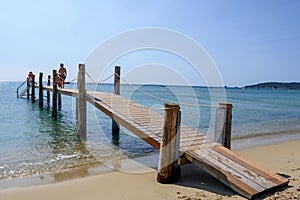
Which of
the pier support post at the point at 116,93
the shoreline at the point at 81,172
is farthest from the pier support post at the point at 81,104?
the shoreline at the point at 81,172

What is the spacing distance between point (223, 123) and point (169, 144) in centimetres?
150

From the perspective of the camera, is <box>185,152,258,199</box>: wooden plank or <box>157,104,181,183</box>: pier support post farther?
<box>157,104,181,183</box>: pier support post

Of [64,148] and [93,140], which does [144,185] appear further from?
[93,140]

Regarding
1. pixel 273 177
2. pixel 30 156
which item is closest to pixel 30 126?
pixel 30 156

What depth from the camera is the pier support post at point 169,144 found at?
184 inches

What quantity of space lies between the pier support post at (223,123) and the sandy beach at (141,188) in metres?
0.89

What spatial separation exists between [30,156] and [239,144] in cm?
727

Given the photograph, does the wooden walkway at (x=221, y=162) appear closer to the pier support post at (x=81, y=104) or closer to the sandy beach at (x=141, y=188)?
the sandy beach at (x=141, y=188)

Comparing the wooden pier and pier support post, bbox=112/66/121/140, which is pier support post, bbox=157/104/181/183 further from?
pier support post, bbox=112/66/121/140

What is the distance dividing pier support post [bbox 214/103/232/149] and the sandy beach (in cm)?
89

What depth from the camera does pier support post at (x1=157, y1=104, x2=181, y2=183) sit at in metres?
4.68

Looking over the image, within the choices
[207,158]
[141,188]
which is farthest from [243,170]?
[141,188]

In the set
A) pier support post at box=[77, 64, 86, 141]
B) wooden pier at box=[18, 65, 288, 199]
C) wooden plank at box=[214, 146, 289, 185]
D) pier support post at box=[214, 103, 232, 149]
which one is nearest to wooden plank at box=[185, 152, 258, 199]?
wooden pier at box=[18, 65, 288, 199]

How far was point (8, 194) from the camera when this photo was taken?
455cm
